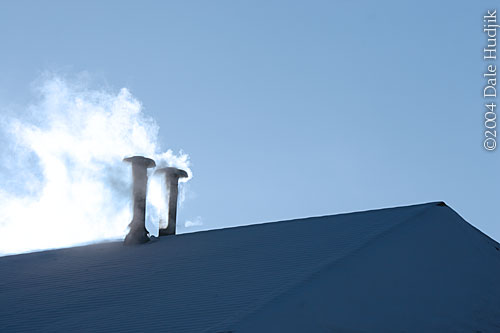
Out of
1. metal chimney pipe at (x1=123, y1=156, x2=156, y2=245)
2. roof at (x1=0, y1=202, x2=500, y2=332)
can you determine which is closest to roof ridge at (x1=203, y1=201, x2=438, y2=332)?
roof at (x1=0, y1=202, x2=500, y2=332)

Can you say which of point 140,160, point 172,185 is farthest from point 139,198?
point 172,185

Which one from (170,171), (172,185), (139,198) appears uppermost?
(170,171)

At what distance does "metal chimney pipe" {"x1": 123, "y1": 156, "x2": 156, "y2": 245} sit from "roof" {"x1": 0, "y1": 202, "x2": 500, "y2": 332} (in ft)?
3.02

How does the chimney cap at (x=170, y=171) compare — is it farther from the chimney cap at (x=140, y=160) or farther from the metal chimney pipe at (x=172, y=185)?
the chimney cap at (x=140, y=160)

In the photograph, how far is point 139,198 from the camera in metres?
13.2

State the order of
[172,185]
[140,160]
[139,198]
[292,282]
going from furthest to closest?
1. [172,185]
2. [140,160]
3. [139,198]
4. [292,282]

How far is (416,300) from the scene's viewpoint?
24.8ft

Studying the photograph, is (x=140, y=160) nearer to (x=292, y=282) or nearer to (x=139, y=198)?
(x=139, y=198)

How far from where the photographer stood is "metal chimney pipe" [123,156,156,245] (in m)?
12.3

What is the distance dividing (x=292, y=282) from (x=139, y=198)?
631 cm

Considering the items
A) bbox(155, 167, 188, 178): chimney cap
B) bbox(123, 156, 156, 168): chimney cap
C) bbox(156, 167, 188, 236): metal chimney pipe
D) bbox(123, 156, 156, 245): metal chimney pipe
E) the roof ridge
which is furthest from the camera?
bbox(155, 167, 188, 178): chimney cap

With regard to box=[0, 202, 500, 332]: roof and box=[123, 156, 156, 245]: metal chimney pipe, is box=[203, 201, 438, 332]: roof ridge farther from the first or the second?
box=[123, 156, 156, 245]: metal chimney pipe

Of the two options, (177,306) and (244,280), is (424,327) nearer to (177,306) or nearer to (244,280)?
(244,280)

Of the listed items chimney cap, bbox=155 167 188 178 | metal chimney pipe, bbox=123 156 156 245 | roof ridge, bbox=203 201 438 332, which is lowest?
roof ridge, bbox=203 201 438 332
